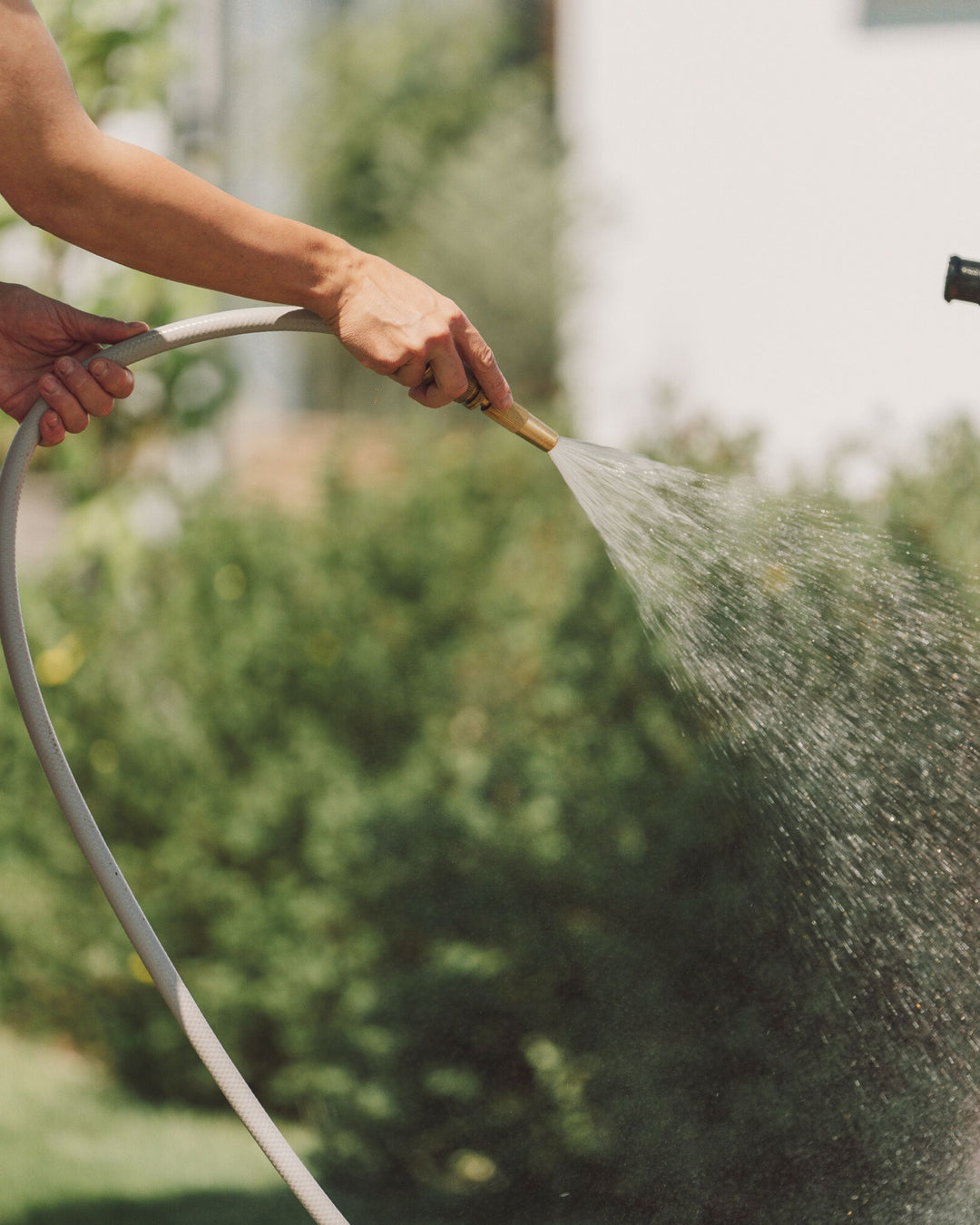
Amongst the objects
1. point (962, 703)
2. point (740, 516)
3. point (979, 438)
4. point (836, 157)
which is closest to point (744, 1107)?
point (962, 703)

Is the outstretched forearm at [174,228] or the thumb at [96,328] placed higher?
the outstretched forearm at [174,228]

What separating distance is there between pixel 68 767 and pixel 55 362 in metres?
0.54

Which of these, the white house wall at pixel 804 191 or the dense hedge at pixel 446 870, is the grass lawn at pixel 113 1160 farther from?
the white house wall at pixel 804 191

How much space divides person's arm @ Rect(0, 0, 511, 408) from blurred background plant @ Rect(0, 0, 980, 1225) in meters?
1.33

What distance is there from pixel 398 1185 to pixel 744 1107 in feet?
3.10

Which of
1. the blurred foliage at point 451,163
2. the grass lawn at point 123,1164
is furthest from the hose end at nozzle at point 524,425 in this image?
the blurred foliage at point 451,163

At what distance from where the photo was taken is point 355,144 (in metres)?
8.41

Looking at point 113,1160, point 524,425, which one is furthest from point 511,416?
point 113,1160

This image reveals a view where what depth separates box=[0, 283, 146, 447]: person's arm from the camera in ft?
5.70

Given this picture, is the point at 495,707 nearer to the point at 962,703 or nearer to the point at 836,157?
the point at 962,703

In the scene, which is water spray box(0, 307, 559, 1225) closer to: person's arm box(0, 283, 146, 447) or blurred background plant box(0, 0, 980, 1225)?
person's arm box(0, 283, 146, 447)

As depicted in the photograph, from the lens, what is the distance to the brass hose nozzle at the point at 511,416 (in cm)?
167

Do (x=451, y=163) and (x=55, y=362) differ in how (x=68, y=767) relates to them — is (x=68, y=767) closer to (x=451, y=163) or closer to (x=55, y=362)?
(x=55, y=362)

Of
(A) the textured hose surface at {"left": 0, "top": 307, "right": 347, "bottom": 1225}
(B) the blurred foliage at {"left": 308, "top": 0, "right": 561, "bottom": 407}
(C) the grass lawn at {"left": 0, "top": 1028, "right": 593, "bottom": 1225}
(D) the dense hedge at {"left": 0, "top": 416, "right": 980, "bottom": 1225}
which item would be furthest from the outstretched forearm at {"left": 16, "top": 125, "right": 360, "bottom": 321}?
(B) the blurred foliage at {"left": 308, "top": 0, "right": 561, "bottom": 407}
